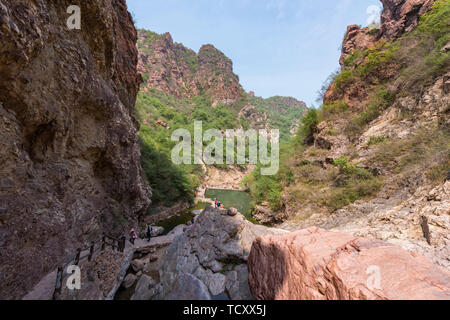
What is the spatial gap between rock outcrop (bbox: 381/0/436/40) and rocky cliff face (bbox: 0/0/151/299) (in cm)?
2615

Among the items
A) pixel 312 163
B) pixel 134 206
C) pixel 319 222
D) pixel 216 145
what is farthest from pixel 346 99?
pixel 216 145

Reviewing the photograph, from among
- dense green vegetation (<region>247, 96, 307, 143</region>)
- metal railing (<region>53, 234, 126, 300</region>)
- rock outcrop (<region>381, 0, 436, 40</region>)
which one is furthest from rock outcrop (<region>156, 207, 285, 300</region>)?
dense green vegetation (<region>247, 96, 307, 143</region>)

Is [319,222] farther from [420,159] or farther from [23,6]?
[23,6]

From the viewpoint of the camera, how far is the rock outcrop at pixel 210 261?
492cm

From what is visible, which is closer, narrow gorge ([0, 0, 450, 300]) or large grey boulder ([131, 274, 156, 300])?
narrow gorge ([0, 0, 450, 300])

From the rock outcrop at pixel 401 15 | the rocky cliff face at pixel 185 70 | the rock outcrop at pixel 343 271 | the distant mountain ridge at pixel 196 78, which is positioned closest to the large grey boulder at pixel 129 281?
the rock outcrop at pixel 343 271

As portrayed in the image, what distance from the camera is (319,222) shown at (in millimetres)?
10945

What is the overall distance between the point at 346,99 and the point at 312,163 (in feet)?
27.7

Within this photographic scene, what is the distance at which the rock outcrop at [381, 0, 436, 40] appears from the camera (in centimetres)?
1620

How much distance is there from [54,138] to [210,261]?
23.8 ft

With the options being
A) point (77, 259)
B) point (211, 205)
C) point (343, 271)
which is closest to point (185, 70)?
point (211, 205)

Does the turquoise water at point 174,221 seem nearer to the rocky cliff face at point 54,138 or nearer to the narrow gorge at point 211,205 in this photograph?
the narrow gorge at point 211,205

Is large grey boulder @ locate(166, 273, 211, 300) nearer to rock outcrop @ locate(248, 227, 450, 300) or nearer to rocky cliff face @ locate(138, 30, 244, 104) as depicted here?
rock outcrop @ locate(248, 227, 450, 300)

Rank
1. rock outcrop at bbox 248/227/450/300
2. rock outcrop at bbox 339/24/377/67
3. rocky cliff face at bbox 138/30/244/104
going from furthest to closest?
rocky cliff face at bbox 138/30/244/104
rock outcrop at bbox 339/24/377/67
rock outcrop at bbox 248/227/450/300
